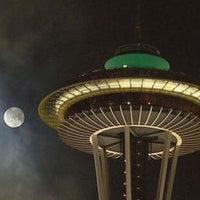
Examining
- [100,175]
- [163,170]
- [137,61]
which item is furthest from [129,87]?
[100,175]

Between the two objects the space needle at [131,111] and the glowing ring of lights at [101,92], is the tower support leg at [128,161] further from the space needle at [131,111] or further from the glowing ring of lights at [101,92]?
the glowing ring of lights at [101,92]

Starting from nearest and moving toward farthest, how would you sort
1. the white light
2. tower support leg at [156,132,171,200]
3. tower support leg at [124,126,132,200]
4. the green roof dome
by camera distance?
1. the white light
2. the green roof dome
3. tower support leg at [124,126,132,200]
4. tower support leg at [156,132,171,200]

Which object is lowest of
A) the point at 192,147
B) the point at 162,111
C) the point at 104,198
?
the point at 104,198

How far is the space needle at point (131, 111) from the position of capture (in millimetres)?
20062

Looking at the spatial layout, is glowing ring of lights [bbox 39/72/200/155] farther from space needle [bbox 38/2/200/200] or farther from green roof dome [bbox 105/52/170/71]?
green roof dome [bbox 105/52/170/71]

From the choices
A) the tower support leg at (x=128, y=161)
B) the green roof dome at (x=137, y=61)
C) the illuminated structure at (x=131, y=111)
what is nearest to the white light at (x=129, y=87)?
the illuminated structure at (x=131, y=111)

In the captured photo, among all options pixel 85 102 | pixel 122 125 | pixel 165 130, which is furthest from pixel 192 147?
pixel 85 102

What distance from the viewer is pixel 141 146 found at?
77.3 ft

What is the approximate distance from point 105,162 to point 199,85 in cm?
598

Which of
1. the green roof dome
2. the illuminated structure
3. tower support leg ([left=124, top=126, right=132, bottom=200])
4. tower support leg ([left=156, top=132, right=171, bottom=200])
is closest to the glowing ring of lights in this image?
the illuminated structure

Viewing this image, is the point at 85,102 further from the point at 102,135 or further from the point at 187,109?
the point at 187,109

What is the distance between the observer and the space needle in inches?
790

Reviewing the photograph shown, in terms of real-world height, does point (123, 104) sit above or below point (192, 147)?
above

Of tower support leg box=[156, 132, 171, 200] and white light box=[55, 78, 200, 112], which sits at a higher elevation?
white light box=[55, 78, 200, 112]
